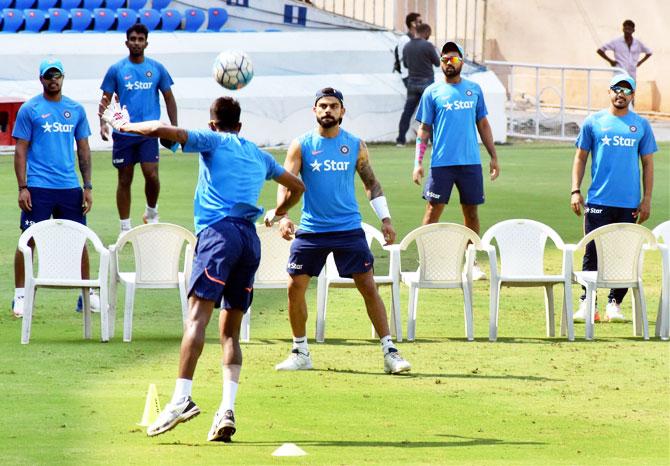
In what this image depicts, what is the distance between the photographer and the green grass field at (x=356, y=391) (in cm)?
826

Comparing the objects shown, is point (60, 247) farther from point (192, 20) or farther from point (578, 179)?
point (192, 20)

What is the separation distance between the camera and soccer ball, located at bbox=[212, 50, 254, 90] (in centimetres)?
1095

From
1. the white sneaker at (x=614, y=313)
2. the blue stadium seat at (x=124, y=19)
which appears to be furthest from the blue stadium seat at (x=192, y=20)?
the white sneaker at (x=614, y=313)

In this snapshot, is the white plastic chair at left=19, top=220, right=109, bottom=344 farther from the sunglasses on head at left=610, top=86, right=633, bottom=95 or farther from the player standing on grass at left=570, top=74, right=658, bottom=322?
the sunglasses on head at left=610, top=86, right=633, bottom=95

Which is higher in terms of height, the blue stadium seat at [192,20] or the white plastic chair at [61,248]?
the blue stadium seat at [192,20]

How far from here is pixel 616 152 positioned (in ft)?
41.4

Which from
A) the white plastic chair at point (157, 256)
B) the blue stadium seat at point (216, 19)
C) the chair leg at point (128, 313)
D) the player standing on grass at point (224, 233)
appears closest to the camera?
the player standing on grass at point (224, 233)

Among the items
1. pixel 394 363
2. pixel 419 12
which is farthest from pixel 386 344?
pixel 419 12

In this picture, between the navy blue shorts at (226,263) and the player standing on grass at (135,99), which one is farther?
the player standing on grass at (135,99)

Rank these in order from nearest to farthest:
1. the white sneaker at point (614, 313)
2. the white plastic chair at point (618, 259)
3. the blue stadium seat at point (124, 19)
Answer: the white plastic chair at point (618, 259), the white sneaker at point (614, 313), the blue stadium seat at point (124, 19)

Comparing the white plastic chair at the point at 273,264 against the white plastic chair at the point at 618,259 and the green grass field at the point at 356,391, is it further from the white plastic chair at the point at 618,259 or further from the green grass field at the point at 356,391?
the white plastic chair at the point at 618,259

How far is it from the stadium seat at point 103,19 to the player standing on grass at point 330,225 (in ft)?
63.3

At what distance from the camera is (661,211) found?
19.9 m

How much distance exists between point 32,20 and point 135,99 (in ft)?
42.8
